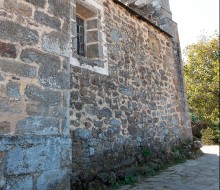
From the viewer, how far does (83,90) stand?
13.0 feet

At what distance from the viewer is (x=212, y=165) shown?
5508mm

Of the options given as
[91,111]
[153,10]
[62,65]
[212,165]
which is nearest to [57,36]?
[62,65]

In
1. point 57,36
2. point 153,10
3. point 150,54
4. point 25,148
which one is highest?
point 153,10

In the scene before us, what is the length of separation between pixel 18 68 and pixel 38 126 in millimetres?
555

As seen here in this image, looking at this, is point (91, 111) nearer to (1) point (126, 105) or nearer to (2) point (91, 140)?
(2) point (91, 140)

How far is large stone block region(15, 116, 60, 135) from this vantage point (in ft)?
6.91

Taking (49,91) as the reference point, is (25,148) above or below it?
below

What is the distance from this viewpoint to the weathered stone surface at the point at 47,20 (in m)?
2.39

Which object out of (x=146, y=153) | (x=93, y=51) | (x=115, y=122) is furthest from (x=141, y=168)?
(x=93, y=51)

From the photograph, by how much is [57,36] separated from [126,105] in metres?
2.62

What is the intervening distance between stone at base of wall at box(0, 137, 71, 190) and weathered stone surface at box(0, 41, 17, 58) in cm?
71

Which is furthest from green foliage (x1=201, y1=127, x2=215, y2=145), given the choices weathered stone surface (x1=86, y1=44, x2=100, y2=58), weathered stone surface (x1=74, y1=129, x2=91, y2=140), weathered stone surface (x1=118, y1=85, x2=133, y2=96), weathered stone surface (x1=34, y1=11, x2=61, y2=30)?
weathered stone surface (x1=34, y1=11, x2=61, y2=30)

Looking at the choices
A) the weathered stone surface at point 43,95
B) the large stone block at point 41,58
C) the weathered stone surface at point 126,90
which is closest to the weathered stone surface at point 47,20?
the large stone block at point 41,58

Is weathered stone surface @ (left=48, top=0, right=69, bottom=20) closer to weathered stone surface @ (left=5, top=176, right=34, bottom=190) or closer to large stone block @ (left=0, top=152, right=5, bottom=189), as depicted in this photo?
large stone block @ (left=0, top=152, right=5, bottom=189)
